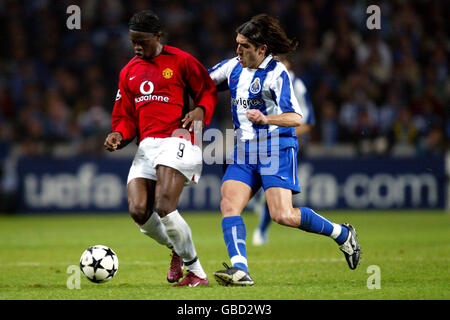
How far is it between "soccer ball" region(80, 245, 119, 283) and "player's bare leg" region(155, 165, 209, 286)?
1.86 feet

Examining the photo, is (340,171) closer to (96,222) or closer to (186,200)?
(186,200)

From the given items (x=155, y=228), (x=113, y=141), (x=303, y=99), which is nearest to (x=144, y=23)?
(x=113, y=141)

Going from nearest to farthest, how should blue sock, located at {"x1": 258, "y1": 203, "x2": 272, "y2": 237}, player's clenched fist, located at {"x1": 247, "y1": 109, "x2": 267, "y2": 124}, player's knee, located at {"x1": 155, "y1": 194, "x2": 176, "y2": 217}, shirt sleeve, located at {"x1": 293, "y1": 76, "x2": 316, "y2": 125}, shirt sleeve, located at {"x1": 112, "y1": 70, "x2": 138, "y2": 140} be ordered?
player's clenched fist, located at {"x1": 247, "y1": 109, "x2": 267, "y2": 124}
player's knee, located at {"x1": 155, "y1": 194, "x2": 176, "y2": 217}
shirt sleeve, located at {"x1": 112, "y1": 70, "x2": 138, "y2": 140}
shirt sleeve, located at {"x1": 293, "y1": 76, "x2": 316, "y2": 125}
blue sock, located at {"x1": 258, "y1": 203, "x2": 272, "y2": 237}

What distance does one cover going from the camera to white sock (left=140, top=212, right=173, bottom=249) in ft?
21.0

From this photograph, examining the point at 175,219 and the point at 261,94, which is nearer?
the point at 175,219

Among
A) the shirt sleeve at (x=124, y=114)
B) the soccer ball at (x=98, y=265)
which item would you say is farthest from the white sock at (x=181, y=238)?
the shirt sleeve at (x=124, y=114)

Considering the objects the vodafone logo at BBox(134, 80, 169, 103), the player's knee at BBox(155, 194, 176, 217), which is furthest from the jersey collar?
the player's knee at BBox(155, 194, 176, 217)

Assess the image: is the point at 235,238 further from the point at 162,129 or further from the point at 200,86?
the point at 200,86

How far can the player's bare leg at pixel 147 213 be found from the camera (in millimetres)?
6207

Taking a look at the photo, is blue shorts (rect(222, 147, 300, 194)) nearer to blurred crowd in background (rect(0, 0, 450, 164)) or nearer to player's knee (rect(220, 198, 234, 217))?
player's knee (rect(220, 198, 234, 217))

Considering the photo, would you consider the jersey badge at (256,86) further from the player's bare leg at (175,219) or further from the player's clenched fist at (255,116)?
the player's bare leg at (175,219)

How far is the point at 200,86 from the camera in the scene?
21.2ft

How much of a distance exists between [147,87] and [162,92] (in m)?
0.13

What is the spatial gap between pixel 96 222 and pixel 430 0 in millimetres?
9611
